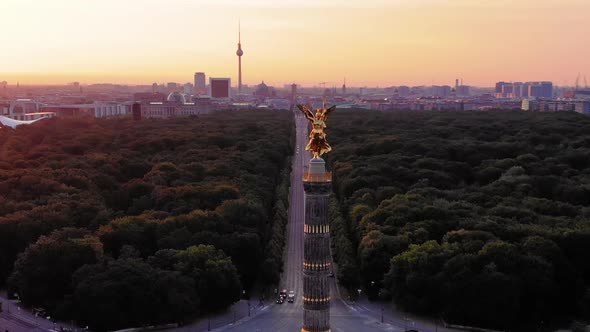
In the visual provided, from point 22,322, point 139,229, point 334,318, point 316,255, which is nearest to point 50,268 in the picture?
point 22,322

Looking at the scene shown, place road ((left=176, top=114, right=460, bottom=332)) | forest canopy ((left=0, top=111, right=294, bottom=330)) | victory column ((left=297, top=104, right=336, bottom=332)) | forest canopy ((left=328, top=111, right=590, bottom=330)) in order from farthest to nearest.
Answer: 1. forest canopy ((left=328, top=111, right=590, bottom=330))
2. road ((left=176, top=114, right=460, bottom=332))
3. forest canopy ((left=0, top=111, right=294, bottom=330))
4. victory column ((left=297, top=104, right=336, bottom=332))

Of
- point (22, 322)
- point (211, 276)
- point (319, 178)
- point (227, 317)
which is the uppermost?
point (319, 178)

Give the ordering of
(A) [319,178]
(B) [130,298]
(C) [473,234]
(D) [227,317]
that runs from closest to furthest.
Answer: (A) [319,178]
(B) [130,298]
(D) [227,317]
(C) [473,234]

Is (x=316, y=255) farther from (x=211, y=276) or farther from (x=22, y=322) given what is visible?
(x=22, y=322)

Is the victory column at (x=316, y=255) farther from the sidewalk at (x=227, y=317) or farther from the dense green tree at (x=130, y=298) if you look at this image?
the sidewalk at (x=227, y=317)

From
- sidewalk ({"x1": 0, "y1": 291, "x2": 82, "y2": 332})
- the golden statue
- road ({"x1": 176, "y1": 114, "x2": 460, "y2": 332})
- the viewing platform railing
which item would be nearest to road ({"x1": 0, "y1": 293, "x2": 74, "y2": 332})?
sidewalk ({"x1": 0, "y1": 291, "x2": 82, "y2": 332})

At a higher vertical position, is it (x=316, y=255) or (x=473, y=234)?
(x=316, y=255)

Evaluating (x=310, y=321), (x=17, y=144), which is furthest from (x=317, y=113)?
(x=17, y=144)

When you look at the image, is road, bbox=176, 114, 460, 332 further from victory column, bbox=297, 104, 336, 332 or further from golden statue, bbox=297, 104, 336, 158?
golden statue, bbox=297, 104, 336, 158

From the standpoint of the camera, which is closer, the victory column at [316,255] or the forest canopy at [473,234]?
the victory column at [316,255]

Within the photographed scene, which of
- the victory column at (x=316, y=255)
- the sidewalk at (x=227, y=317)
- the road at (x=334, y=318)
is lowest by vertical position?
the sidewalk at (x=227, y=317)

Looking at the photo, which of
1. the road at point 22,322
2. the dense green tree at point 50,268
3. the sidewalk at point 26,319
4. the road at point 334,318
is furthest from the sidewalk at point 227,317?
the dense green tree at point 50,268

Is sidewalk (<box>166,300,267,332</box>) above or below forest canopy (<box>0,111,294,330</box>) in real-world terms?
below
